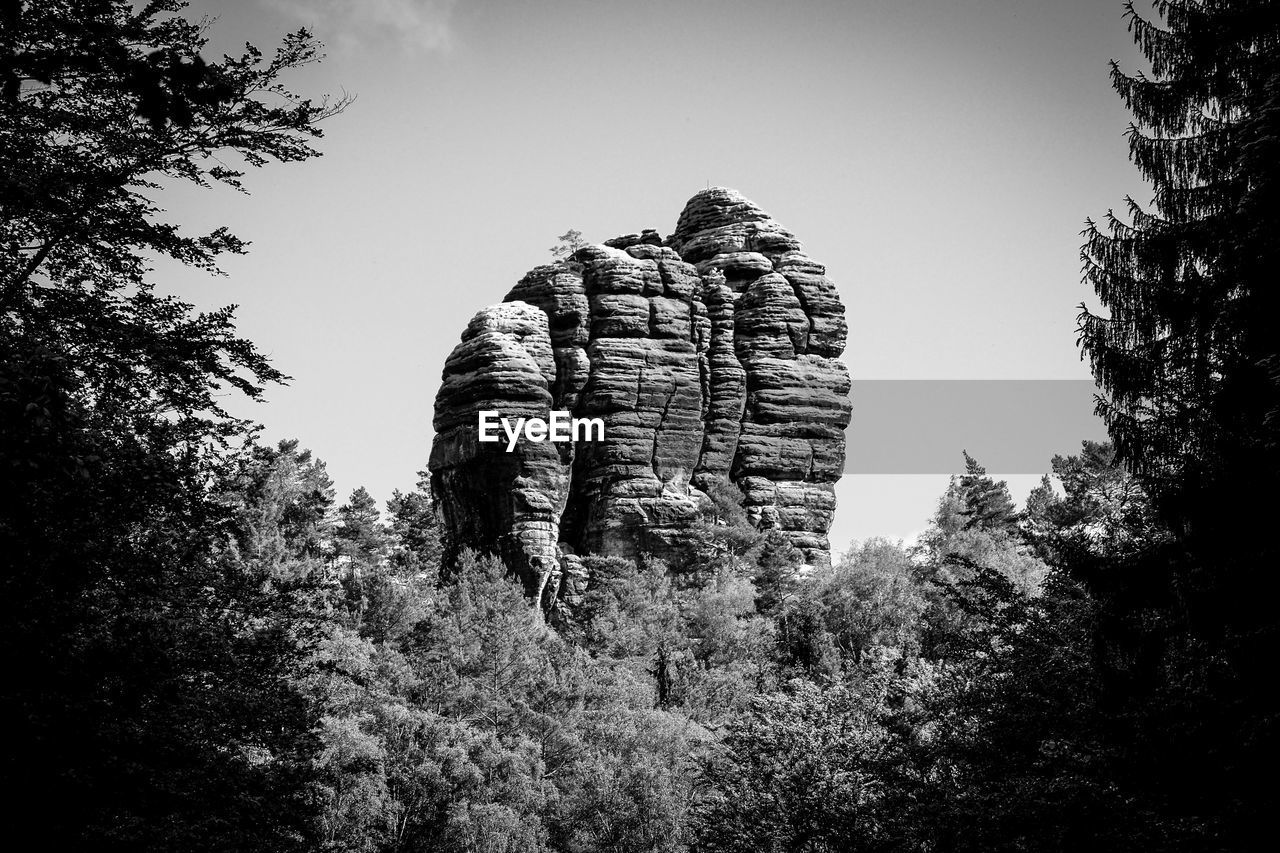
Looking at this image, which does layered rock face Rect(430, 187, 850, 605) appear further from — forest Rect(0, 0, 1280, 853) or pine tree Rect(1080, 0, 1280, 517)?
pine tree Rect(1080, 0, 1280, 517)

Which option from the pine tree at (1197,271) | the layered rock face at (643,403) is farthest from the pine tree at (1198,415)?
the layered rock face at (643,403)

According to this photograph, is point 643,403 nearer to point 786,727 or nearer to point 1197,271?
point 786,727

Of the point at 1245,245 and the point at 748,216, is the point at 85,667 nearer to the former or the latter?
the point at 1245,245

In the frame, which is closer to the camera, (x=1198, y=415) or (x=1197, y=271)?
(x=1198, y=415)

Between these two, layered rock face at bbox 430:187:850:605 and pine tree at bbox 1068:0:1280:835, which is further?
layered rock face at bbox 430:187:850:605

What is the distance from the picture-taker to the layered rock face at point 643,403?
51.9m

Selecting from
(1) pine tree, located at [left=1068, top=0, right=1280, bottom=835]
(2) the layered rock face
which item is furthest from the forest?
(2) the layered rock face

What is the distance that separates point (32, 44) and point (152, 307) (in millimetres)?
2873

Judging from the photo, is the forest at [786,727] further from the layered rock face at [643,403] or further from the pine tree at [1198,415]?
the layered rock face at [643,403]

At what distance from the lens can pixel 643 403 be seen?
181ft

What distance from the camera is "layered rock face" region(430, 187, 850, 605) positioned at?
5188 cm

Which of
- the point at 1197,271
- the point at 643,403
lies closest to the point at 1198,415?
the point at 1197,271

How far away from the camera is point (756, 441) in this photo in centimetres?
5781

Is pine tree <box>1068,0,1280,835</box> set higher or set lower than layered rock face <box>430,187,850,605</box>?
lower
